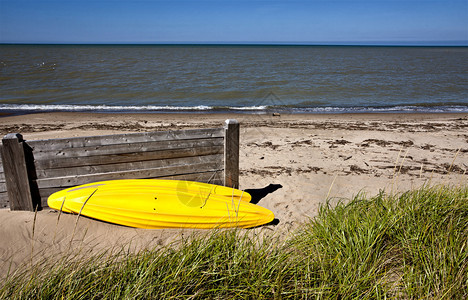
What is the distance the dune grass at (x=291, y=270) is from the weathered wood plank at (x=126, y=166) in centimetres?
191

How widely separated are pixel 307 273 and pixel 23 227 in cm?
356

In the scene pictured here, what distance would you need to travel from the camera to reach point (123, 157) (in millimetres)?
4445

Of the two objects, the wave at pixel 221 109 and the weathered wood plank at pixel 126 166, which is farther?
the wave at pixel 221 109

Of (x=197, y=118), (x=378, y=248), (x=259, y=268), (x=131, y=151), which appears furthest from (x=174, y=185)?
(x=197, y=118)

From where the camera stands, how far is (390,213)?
3.30m

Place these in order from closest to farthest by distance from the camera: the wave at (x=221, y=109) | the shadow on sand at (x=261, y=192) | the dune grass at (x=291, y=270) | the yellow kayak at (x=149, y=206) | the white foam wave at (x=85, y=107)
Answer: the dune grass at (x=291, y=270) → the yellow kayak at (x=149, y=206) → the shadow on sand at (x=261, y=192) → the wave at (x=221, y=109) → the white foam wave at (x=85, y=107)

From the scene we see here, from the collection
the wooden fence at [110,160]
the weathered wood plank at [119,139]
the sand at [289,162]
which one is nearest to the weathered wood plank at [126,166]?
the wooden fence at [110,160]

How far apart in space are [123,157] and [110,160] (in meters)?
0.18

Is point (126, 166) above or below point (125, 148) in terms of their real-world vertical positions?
below

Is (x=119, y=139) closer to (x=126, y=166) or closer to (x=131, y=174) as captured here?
(x=126, y=166)

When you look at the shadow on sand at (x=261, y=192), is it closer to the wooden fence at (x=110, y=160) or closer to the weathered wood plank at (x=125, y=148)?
the wooden fence at (x=110, y=160)

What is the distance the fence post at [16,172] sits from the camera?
13.0 ft

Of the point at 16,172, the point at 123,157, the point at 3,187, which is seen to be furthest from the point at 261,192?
the point at 3,187

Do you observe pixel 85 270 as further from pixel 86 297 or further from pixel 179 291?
pixel 179 291
